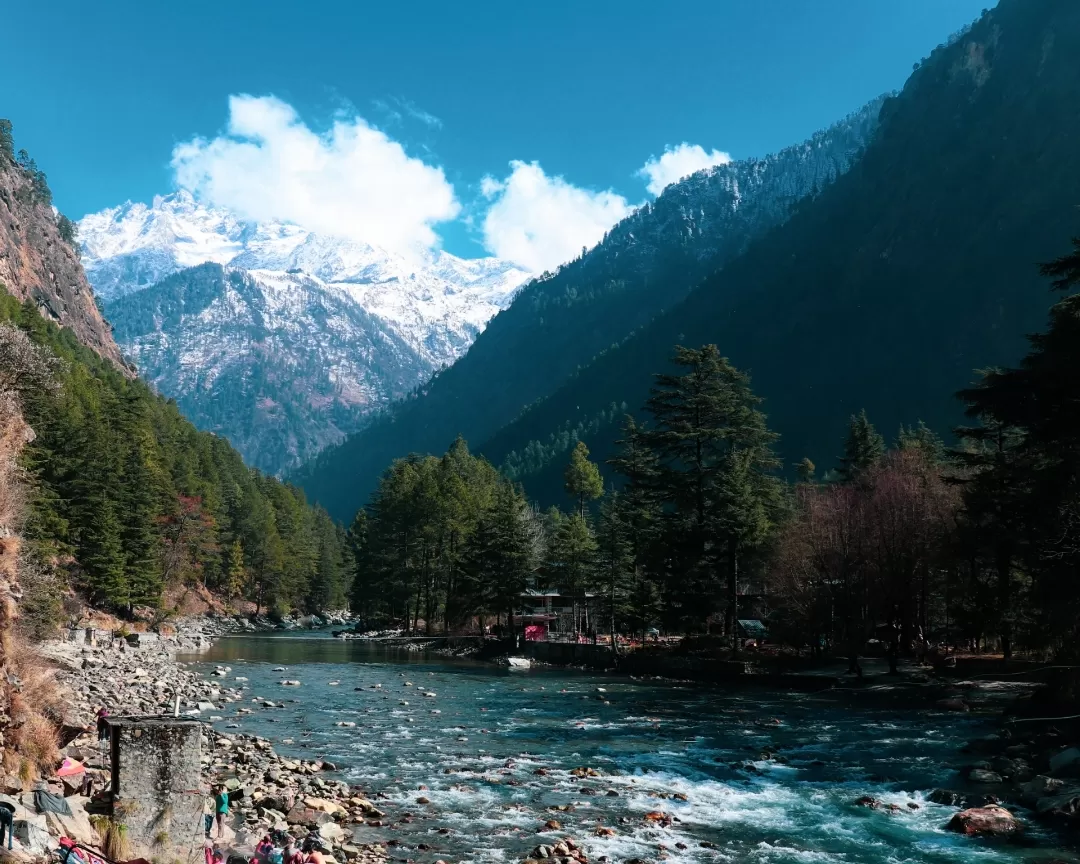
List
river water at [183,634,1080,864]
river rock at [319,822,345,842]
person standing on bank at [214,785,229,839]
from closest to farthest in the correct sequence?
person standing on bank at [214,785,229,839] → river rock at [319,822,345,842] → river water at [183,634,1080,864]

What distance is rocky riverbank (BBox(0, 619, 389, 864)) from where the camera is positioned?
1196 centimetres

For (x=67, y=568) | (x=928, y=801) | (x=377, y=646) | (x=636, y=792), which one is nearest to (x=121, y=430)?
(x=67, y=568)

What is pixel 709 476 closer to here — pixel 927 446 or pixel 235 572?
pixel 927 446

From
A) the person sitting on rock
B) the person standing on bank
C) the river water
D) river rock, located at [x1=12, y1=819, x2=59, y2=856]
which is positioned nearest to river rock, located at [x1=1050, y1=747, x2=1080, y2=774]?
the river water

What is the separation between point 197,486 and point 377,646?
36.6 metres

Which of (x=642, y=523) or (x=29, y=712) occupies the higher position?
(x=642, y=523)

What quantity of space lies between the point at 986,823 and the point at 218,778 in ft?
58.3

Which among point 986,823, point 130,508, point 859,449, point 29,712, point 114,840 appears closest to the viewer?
point 114,840

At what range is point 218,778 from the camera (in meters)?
19.8

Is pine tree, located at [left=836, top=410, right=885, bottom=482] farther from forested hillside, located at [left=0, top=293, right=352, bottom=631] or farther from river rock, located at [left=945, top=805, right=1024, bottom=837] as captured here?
forested hillside, located at [left=0, top=293, right=352, bottom=631]

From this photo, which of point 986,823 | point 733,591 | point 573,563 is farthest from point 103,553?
point 986,823

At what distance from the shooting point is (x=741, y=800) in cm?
2064

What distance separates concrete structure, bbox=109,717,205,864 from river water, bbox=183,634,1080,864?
17.9 ft

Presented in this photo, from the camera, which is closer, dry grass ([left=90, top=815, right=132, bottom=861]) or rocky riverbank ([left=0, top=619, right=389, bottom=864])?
dry grass ([left=90, top=815, right=132, bottom=861])
